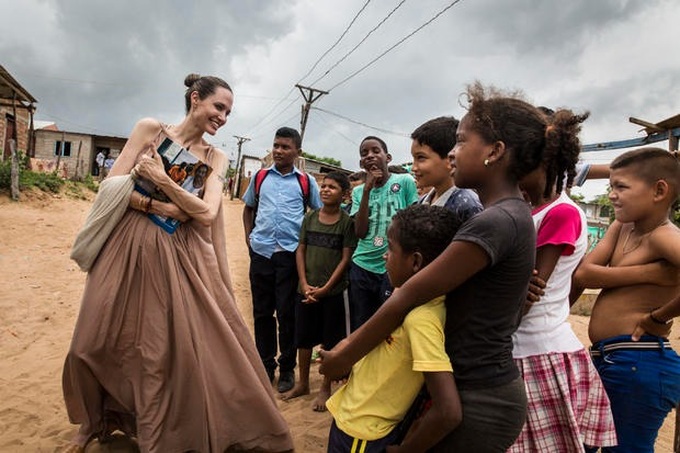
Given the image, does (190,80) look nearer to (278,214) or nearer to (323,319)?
(278,214)

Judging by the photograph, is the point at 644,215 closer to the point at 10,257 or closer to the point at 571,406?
the point at 571,406

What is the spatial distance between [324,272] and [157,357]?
1.53 metres

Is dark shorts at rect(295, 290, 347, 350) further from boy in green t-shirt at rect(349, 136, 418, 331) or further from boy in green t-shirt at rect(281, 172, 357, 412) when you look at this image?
boy in green t-shirt at rect(349, 136, 418, 331)

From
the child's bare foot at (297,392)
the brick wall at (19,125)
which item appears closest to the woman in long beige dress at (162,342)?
the child's bare foot at (297,392)

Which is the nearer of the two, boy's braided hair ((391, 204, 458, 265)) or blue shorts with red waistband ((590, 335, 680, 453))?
boy's braided hair ((391, 204, 458, 265))

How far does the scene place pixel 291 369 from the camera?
153 inches

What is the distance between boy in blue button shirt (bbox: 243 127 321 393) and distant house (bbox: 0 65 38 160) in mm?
12698

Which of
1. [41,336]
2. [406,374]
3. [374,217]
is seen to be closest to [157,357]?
[406,374]

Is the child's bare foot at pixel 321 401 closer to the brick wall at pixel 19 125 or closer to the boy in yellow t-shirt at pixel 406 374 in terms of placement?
the boy in yellow t-shirt at pixel 406 374

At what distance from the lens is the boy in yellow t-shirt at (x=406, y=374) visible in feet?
4.12

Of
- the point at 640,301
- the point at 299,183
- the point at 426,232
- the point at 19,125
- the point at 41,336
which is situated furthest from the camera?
the point at 19,125

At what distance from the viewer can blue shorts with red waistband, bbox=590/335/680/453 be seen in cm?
183

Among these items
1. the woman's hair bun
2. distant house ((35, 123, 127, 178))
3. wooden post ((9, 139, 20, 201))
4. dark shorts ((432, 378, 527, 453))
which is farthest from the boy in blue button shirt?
distant house ((35, 123, 127, 178))

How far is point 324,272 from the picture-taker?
3.61 metres
